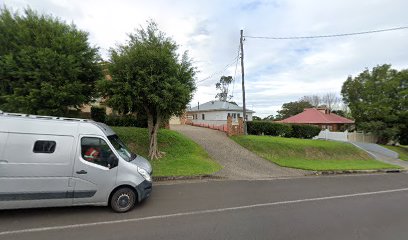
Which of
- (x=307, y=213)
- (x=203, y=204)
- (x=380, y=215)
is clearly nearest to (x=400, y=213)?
(x=380, y=215)

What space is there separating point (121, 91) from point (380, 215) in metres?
9.98

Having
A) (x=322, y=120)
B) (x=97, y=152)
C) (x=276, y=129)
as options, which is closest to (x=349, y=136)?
(x=276, y=129)

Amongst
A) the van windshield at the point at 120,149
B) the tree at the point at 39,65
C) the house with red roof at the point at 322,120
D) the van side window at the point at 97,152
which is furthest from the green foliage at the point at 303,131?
the van side window at the point at 97,152

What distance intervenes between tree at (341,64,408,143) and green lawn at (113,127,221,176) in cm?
2208

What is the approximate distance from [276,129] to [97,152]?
20.2 metres

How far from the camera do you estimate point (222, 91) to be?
69438 millimetres

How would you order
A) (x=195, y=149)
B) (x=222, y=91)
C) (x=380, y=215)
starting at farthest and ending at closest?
(x=222, y=91)
(x=195, y=149)
(x=380, y=215)

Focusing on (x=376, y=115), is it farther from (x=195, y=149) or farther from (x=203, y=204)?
(x=203, y=204)

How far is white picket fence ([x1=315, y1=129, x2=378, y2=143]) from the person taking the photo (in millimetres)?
27484

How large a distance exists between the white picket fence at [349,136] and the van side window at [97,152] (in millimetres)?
26931

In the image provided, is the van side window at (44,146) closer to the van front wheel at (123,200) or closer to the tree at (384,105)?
the van front wheel at (123,200)

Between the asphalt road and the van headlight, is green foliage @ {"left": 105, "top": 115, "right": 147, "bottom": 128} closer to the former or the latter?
the asphalt road

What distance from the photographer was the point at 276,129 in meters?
24.1

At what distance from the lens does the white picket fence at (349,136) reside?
2748 centimetres
